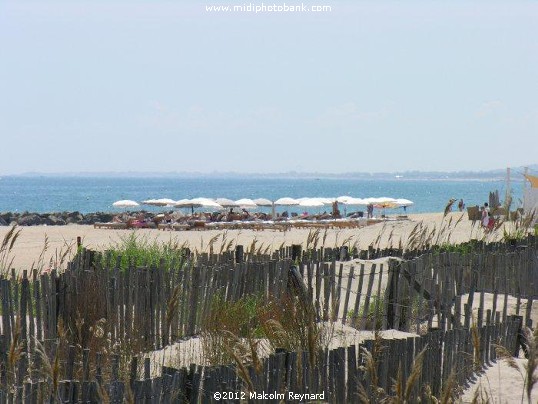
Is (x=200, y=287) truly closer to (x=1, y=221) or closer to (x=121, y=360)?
(x=121, y=360)

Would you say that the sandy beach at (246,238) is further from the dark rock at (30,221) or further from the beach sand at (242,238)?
the dark rock at (30,221)

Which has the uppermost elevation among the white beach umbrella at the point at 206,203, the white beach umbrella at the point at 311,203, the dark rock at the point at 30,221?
the white beach umbrella at the point at 206,203

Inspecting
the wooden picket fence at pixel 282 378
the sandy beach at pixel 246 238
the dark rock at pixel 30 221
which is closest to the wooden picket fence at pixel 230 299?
the wooden picket fence at pixel 282 378

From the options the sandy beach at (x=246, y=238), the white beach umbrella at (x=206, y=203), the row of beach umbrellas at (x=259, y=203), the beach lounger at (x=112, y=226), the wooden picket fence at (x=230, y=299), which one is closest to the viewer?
the wooden picket fence at (x=230, y=299)

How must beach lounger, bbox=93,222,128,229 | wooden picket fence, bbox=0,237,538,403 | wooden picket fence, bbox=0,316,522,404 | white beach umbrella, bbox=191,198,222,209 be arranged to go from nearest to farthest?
wooden picket fence, bbox=0,316,522,404
wooden picket fence, bbox=0,237,538,403
beach lounger, bbox=93,222,128,229
white beach umbrella, bbox=191,198,222,209

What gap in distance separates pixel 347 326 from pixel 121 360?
263cm

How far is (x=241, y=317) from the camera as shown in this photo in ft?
23.9

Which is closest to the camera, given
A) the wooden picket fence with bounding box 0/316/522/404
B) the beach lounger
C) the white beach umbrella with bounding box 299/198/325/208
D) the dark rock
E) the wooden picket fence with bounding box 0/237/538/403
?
the wooden picket fence with bounding box 0/316/522/404

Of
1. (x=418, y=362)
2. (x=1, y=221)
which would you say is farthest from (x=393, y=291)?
(x=1, y=221)

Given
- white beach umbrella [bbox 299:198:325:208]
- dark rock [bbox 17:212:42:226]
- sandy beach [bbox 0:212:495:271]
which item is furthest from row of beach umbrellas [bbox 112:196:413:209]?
sandy beach [bbox 0:212:495:271]

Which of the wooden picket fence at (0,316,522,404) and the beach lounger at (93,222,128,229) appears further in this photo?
the beach lounger at (93,222,128,229)

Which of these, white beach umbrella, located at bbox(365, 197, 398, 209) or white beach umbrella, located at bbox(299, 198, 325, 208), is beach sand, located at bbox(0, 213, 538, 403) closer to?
white beach umbrella, located at bbox(365, 197, 398, 209)

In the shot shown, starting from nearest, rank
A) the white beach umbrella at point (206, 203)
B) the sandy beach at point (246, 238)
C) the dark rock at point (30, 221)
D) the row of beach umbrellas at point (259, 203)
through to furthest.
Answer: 1. the sandy beach at point (246, 238)
2. the white beach umbrella at point (206, 203)
3. the row of beach umbrellas at point (259, 203)
4. the dark rock at point (30, 221)

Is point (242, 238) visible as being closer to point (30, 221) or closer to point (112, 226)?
point (112, 226)
